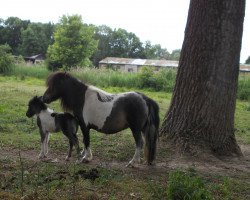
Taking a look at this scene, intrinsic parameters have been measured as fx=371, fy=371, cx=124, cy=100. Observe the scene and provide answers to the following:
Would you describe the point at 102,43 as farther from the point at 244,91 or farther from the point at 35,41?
the point at 244,91

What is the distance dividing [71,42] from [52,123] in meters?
43.1

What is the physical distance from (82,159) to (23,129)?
11.5ft

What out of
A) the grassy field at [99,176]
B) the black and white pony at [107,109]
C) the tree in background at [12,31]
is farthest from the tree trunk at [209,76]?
the tree in background at [12,31]

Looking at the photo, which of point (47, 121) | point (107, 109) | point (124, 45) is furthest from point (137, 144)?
point (124, 45)

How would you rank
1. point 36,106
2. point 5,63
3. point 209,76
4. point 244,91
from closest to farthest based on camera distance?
point 36,106 → point 209,76 → point 244,91 → point 5,63

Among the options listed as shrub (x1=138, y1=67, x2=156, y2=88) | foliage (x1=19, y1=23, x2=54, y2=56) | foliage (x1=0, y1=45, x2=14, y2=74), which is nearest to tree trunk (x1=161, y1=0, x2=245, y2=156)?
shrub (x1=138, y1=67, x2=156, y2=88)

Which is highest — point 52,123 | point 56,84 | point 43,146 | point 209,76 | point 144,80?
point 209,76

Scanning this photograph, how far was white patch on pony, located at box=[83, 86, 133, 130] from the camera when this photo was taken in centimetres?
664

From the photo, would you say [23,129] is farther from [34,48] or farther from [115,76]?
[34,48]

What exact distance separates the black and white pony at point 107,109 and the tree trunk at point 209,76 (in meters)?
1.28

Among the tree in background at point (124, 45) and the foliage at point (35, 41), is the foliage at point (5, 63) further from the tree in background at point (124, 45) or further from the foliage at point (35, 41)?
the tree in background at point (124, 45)

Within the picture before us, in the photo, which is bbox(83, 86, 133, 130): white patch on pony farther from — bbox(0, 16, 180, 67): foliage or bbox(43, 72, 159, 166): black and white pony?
bbox(0, 16, 180, 67): foliage

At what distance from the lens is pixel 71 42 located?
1928 inches

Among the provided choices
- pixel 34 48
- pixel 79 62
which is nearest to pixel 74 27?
pixel 79 62
